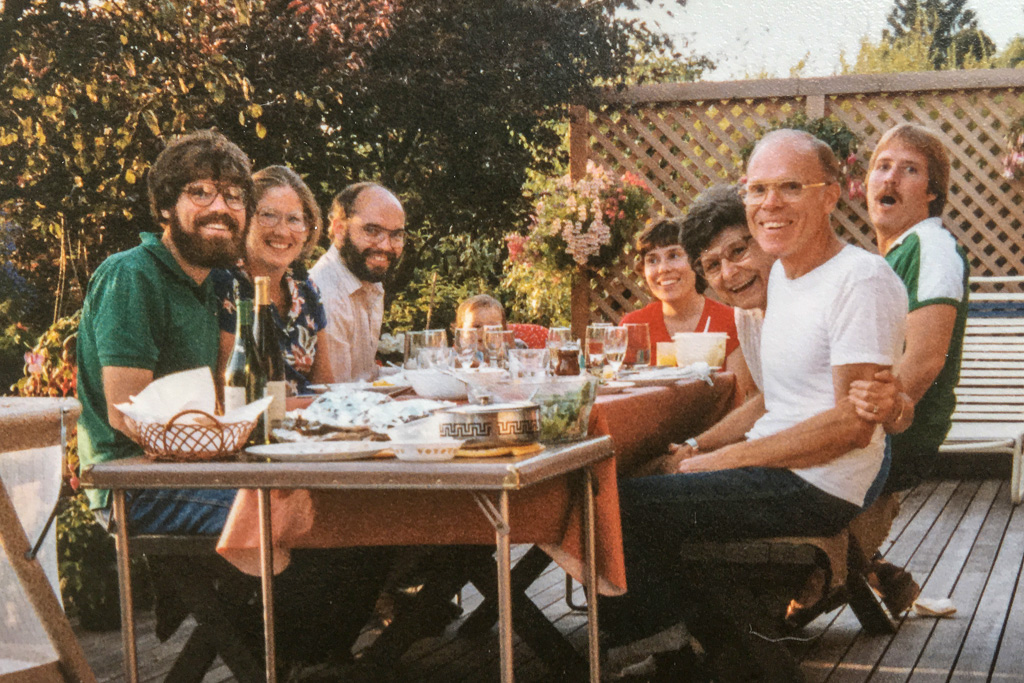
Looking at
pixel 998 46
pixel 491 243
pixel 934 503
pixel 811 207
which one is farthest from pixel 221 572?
pixel 998 46

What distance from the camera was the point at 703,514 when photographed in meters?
2.19

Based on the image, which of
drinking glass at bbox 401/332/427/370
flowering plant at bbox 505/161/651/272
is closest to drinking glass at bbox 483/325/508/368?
drinking glass at bbox 401/332/427/370

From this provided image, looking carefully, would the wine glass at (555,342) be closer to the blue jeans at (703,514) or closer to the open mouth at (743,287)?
the blue jeans at (703,514)

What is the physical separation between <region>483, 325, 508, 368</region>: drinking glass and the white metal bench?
299cm

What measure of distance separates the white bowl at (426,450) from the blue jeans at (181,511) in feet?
2.03

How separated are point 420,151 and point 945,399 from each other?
2.95 m

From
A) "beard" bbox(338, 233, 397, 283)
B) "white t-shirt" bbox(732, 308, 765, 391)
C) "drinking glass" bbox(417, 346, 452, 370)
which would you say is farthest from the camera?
"beard" bbox(338, 233, 397, 283)

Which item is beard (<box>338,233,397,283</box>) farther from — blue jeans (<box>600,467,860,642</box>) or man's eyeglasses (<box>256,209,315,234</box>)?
blue jeans (<box>600,467,860,642</box>)

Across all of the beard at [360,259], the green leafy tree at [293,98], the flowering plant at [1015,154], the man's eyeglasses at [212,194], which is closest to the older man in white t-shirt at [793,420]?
the man's eyeglasses at [212,194]

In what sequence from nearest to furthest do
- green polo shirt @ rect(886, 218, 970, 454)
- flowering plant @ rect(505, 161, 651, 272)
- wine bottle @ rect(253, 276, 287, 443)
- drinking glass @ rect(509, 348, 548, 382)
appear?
wine bottle @ rect(253, 276, 287, 443)
drinking glass @ rect(509, 348, 548, 382)
green polo shirt @ rect(886, 218, 970, 454)
flowering plant @ rect(505, 161, 651, 272)

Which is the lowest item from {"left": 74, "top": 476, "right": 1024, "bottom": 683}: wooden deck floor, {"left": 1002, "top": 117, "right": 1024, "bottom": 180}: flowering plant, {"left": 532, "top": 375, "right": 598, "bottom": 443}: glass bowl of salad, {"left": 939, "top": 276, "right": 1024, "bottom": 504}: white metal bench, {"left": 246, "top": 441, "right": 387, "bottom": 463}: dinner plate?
{"left": 74, "top": 476, "right": 1024, "bottom": 683}: wooden deck floor

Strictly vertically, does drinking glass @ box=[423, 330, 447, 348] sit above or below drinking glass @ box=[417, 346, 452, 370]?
above

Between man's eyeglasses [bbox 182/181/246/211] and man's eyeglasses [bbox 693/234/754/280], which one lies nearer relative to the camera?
man's eyeglasses [bbox 182/181/246/211]

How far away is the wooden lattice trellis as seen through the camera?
19.6 feet
